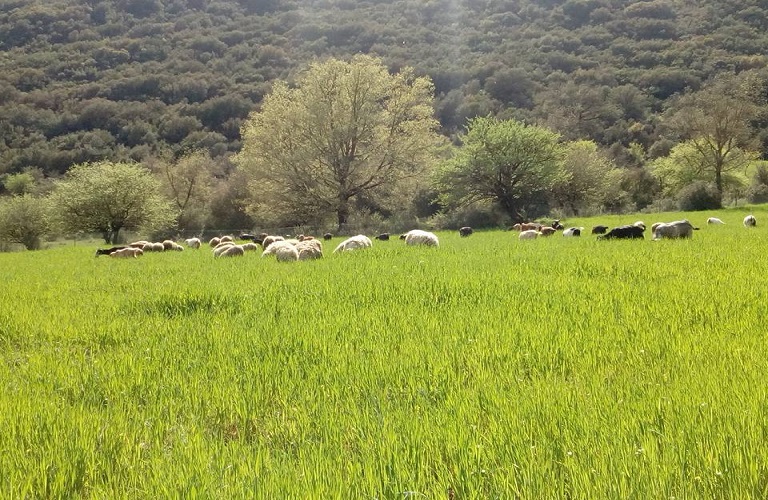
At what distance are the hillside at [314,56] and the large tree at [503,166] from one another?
30750 mm

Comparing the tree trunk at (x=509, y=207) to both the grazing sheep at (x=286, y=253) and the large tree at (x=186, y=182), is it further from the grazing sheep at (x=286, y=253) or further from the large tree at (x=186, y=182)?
the large tree at (x=186, y=182)

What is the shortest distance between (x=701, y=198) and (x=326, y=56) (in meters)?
86.3

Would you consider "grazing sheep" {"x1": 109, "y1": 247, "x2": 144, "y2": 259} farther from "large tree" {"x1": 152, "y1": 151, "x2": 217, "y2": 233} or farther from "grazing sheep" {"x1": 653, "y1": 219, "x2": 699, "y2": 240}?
"large tree" {"x1": 152, "y1": 151, "x2": 217, "y2": 233}

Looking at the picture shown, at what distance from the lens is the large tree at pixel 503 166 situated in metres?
28.6

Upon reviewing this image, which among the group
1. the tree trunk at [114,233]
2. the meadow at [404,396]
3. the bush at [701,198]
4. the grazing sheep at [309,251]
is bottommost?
the tree trunk at [114,233]

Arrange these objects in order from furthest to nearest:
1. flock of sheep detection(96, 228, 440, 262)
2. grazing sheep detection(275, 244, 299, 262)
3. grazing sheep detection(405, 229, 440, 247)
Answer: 1. grazing sheep detection(405, 229, 440, 247)
2. flock of sheep detection(96, 228, 440, 262)
3. grazing sheep detection(275, 244, 299, 262)

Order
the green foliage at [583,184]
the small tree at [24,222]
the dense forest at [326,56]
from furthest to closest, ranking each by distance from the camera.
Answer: the dense forest at [326,56], the green foliage at [583,184], the small tree at [24,222]

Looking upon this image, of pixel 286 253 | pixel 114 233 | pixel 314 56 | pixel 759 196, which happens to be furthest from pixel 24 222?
pixel 314 56

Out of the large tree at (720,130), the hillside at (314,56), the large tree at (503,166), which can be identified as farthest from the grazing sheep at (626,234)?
the hillside at (314,56)

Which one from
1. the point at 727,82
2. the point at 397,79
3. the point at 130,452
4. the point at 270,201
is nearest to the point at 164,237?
the point at 270,201

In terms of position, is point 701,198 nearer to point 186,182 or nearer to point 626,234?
point 626,234

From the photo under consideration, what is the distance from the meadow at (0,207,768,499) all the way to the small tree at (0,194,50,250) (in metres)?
36.8

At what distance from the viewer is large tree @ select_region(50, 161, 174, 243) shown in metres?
31.7

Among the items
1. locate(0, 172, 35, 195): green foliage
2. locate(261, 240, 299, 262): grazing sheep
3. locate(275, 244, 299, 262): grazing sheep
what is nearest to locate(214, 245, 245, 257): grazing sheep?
locate(261, 240, 299, 262): grazing sheep
